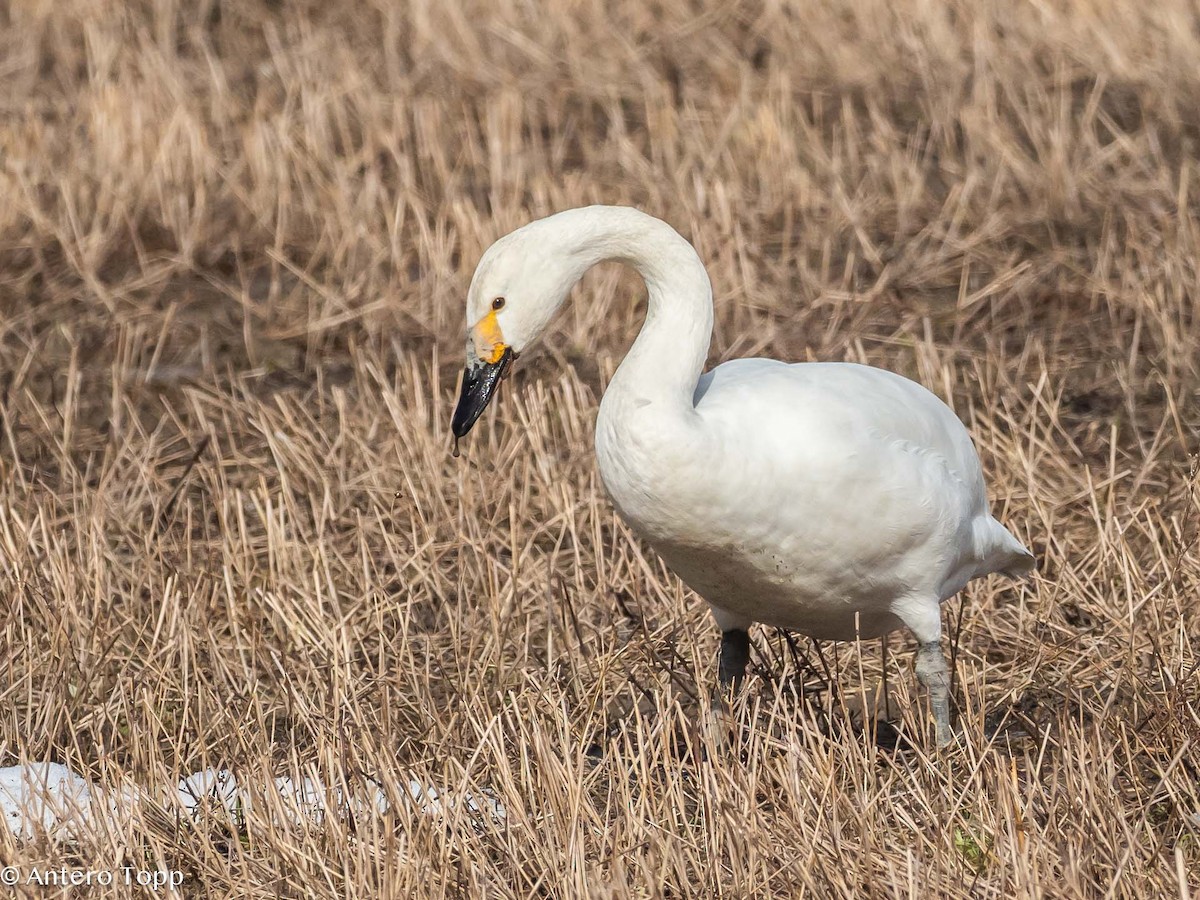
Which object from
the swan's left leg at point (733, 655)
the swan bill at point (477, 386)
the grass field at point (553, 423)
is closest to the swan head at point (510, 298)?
the swan bill at point (477, 386)

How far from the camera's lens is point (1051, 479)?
5.43m

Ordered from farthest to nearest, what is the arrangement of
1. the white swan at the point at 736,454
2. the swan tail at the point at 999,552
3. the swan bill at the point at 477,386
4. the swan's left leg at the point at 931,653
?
the swan tail at the point at 999,552 < the swan's left leg at the point at 931,653 < the swan bill at the point at 477,386 < the white swan at the point at 736,454

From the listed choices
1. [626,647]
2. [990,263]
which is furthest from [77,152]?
[626,647]

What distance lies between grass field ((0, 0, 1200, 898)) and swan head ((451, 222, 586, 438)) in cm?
74

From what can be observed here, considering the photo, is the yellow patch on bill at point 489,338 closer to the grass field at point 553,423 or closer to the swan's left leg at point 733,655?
the grass field at point 553,423

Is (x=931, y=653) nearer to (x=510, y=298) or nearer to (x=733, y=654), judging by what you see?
(x=733, y=654)

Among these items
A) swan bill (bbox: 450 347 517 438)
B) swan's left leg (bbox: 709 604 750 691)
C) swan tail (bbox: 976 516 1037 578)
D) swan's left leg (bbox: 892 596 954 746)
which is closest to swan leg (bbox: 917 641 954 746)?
swan's left leg (bbox: 892 596 954 746)

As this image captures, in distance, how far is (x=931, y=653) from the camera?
3861 mm

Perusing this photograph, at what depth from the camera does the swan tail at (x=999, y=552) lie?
407cm

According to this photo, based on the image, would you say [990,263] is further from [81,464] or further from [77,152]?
[77,152]

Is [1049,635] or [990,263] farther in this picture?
[990,263]

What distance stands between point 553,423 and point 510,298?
2.39 metres

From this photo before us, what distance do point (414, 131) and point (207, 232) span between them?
1.39 meters

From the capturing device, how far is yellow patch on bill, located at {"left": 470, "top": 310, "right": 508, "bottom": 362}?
3.46 meters
